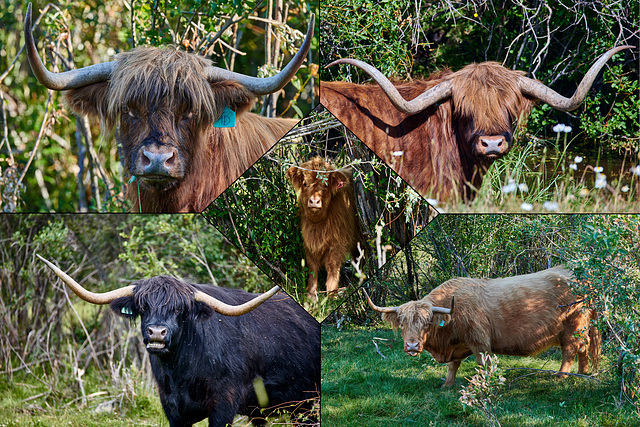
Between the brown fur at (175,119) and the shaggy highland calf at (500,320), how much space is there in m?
1.41

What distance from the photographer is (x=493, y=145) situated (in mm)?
4016

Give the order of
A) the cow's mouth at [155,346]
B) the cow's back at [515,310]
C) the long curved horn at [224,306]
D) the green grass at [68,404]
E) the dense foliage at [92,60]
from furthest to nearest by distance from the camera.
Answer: the green grass at [68,404] < the dense foliage at [92,60] < the cow's back at [515,310] < the long curved horn at [224,306] < the cow's mouth at [155,346]

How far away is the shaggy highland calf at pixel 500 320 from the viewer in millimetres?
4191

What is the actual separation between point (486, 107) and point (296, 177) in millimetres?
1232

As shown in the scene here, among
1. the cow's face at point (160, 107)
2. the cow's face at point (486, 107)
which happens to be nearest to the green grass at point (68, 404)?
the cow's face at point (160, 107)

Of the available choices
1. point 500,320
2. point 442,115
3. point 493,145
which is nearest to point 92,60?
point 442,115

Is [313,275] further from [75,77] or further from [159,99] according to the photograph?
[75,77]

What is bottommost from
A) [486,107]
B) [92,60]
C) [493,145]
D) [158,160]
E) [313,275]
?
[313,275]

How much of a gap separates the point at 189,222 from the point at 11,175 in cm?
154

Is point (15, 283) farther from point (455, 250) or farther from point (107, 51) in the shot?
point (455, 250)

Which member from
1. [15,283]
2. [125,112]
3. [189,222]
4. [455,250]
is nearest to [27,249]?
[15,283]

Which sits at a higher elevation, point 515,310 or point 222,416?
point 515,310

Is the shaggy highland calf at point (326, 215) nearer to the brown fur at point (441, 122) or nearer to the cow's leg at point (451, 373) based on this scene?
the brown fur at point (441, 122)

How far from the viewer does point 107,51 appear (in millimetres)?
5902
